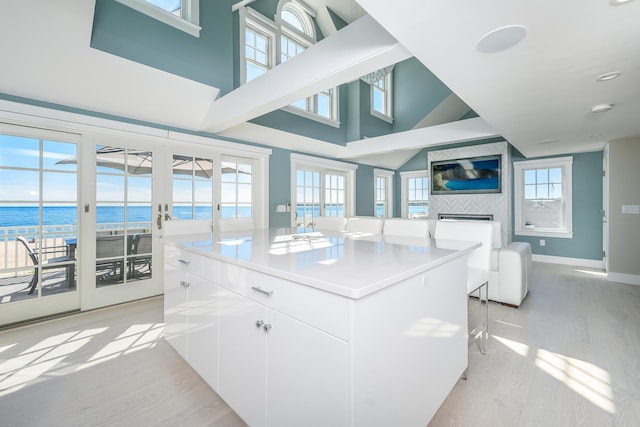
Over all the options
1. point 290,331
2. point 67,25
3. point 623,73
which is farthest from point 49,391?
point 623,73

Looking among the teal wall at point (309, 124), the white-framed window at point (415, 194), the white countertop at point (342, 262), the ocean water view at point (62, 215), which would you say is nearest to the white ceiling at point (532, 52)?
the white countertop at point (342, 262)

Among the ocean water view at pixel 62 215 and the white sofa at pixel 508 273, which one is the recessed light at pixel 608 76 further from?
the ocean water view at pixel 62 215

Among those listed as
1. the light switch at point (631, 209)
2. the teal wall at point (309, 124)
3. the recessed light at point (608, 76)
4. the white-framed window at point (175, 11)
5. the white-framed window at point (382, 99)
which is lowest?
the light switch at point (631, 209)

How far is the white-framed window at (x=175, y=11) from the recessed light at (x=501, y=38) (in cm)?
309

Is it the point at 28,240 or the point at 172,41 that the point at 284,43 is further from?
the point at 28,240

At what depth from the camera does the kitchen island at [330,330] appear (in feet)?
2.96

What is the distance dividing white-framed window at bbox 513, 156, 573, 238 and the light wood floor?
9.99 ft

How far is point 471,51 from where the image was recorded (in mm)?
1790

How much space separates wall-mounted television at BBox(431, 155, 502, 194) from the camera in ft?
19.0

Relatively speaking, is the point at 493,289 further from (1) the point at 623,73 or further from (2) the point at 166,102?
(2) the point at 166,102

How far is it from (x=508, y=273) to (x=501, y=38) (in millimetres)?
2408

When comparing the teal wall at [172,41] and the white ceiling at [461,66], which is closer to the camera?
the white ceiling at [461,66]

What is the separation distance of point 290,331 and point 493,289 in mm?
2977

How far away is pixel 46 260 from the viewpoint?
2785 millimetres
